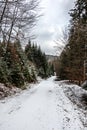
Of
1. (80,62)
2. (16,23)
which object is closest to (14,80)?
(80,62)

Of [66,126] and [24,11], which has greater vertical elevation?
[24,11]

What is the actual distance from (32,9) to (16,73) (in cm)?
1219

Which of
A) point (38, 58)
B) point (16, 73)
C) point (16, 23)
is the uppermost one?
point (16, 23)

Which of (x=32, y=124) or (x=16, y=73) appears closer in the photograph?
(x=32, y=124)

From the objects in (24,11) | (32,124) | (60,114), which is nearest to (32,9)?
(24,11)

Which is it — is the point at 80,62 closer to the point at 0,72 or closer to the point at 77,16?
the point at 77,16

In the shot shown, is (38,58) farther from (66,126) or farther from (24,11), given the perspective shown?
(66,126)

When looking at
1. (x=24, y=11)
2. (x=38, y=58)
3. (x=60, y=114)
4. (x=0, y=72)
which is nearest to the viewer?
(x=60, y=114)

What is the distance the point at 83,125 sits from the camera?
26.0 feet

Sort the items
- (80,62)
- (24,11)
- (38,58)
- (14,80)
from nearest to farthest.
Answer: (24,11), (14,80), (80,62), (38,58)

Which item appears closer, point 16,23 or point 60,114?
point 60,114

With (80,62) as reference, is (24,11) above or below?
above

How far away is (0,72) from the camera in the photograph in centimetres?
→ 2052

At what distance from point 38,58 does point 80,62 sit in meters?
47.3
